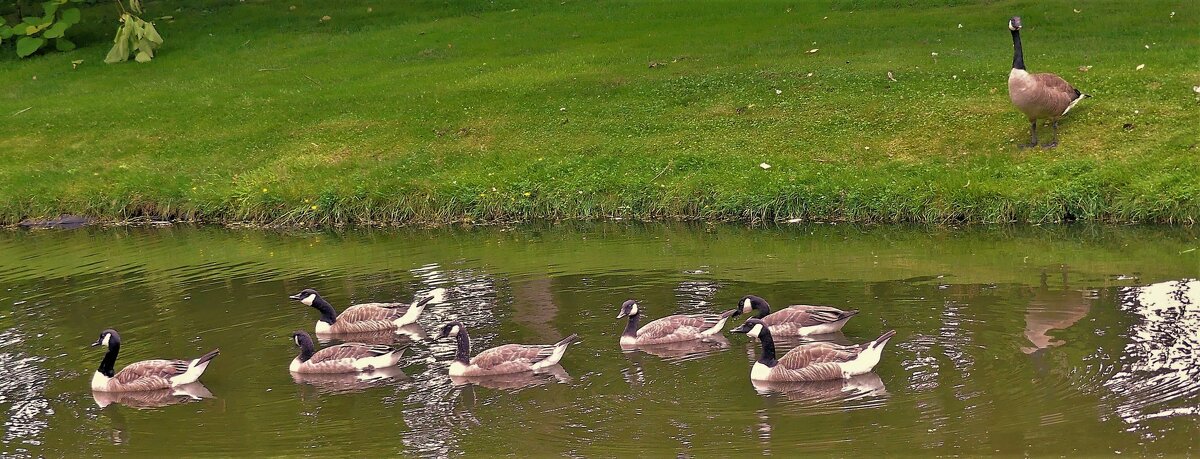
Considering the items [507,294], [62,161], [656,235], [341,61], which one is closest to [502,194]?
[656,235]

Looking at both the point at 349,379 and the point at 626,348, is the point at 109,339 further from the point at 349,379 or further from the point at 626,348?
the point at 626,348

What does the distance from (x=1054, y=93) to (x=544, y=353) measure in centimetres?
1317

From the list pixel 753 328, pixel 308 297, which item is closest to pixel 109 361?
pixel 308 297

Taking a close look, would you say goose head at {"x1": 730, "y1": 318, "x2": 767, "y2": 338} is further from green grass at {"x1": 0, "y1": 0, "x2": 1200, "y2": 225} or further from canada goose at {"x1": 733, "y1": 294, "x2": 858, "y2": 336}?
green grass at {"x1": 0, "y1": 0, "x2": 1200, "y2": 225}

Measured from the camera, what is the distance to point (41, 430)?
12844mm

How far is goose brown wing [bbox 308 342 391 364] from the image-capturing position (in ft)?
48.3

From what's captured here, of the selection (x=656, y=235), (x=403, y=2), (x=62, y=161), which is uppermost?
(x=403, y=2)

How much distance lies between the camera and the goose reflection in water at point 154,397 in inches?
548

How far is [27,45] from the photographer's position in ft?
132

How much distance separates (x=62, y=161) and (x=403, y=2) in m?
16.9

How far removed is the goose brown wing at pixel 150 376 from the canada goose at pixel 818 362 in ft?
21.6

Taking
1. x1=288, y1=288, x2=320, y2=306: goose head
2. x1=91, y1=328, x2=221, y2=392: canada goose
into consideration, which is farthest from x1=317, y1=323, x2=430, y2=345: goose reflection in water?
x1=91, y1=328, x2=221, y2=392: canada goose

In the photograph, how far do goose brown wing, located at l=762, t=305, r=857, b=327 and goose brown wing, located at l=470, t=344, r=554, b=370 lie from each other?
294 cm

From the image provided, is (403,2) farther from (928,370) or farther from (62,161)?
(928,370)
